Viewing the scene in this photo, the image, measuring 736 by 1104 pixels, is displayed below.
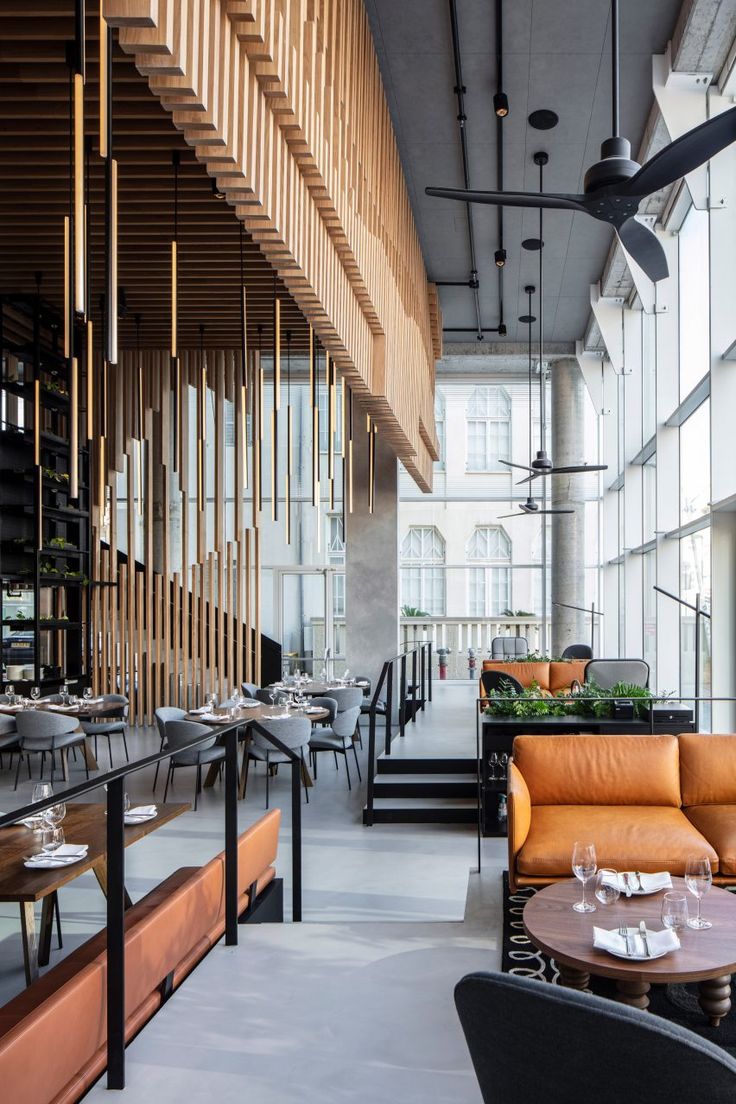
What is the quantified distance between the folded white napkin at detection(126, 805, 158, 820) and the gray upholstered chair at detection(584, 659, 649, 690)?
20.9ft

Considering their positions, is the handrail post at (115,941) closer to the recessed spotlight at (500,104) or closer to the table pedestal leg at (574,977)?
the table pedestal leg at (574,977)

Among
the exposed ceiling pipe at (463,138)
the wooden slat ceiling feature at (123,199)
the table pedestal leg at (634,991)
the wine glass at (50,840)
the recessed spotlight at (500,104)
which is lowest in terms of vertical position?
the table pedestal leg at (634,991)

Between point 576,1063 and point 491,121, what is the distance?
28.2 ft

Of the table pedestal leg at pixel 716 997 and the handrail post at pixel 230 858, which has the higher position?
the handrail post at pixel 230 858

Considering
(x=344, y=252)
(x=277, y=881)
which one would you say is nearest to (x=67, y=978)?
(x=277, y=881)

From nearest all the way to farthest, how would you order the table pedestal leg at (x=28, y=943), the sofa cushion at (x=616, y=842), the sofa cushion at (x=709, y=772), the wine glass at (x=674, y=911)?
the wine glass at (x=674, y=911) → the table pedestal leg at (x=28, y=943) → the sofa cushion at (x=616, y=842) → the sofa cushion at (x=709, y=772)

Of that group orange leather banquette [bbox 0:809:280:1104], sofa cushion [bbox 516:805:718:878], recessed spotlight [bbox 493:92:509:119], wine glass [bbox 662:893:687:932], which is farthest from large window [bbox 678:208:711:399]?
orange leather banquette [bbox 0:809:280:1104]

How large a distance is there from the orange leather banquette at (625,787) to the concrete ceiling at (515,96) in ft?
17.8

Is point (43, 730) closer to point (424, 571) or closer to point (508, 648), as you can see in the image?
point (508, 648)

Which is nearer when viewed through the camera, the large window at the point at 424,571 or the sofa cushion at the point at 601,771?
the sofa cushion at the point at 601,771

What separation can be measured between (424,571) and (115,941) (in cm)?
1542

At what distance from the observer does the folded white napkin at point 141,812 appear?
15.4 ft

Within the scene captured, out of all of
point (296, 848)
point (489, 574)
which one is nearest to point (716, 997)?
point (296, 848)

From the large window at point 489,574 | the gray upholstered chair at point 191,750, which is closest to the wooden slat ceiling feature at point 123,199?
the gray upholstered chair at point 191,750
